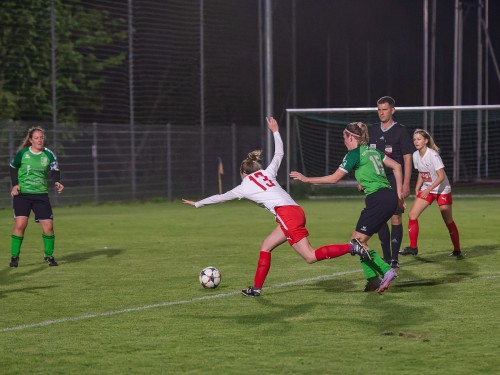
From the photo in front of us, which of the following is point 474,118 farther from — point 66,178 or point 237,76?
point 66,178

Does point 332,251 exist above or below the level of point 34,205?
below

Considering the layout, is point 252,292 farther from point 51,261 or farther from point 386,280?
point 51,261

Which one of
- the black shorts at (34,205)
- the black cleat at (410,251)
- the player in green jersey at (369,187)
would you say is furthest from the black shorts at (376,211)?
the black shorts at (34,205)

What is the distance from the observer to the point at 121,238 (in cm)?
1775

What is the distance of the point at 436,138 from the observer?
3738cm

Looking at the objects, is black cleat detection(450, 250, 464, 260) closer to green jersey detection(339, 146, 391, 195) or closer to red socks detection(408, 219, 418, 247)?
red socks detection(408, 219, 418, 247)

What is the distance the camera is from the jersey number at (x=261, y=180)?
1008 cm

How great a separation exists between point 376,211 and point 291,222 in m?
0.96

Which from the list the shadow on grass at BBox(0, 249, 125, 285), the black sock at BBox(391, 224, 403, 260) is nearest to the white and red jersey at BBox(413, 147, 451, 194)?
the black sock at BBox(391, 224, 403, 260)

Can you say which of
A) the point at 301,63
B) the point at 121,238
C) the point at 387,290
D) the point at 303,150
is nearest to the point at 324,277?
the point at 387,290

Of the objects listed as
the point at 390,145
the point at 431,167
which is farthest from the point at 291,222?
the point at 431,167

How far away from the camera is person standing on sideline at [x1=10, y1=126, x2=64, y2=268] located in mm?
13547

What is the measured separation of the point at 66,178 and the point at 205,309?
20.2m

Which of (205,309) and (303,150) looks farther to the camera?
(303,150)
